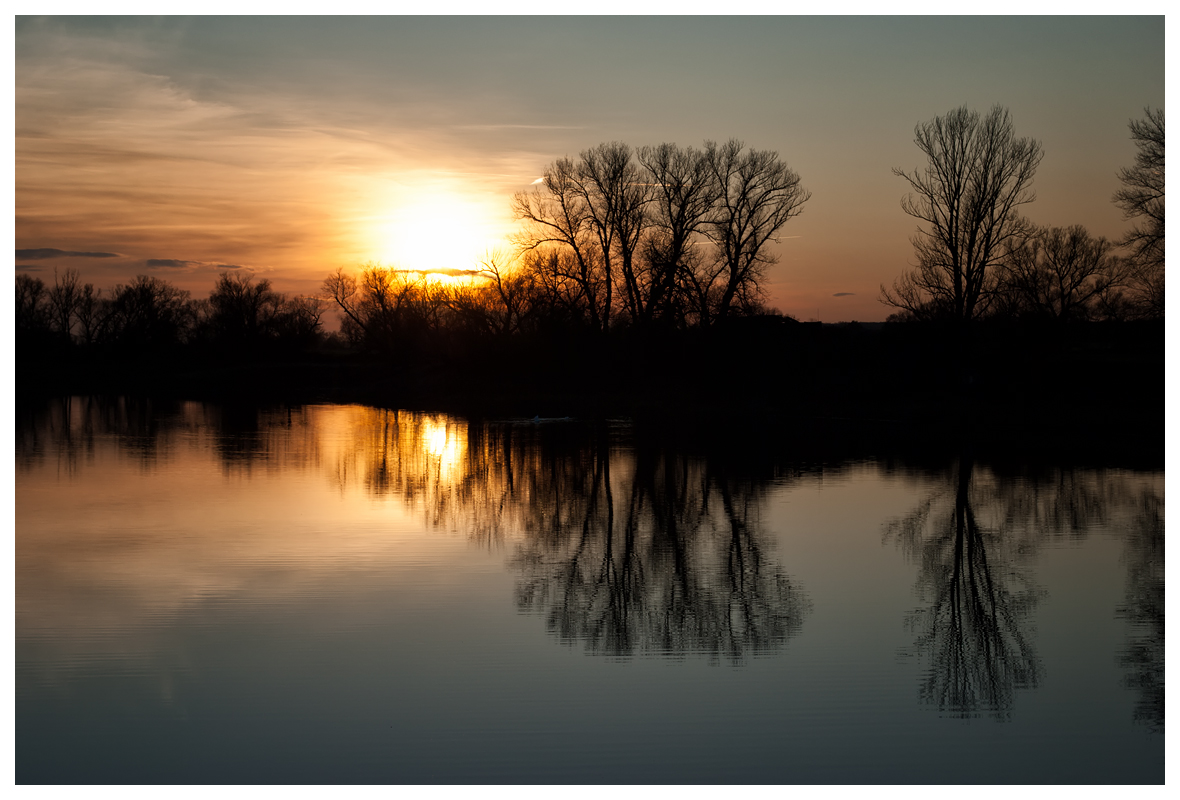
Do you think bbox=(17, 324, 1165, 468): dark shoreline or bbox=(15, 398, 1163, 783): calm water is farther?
Answer: bbox=(17, 324, 1165, 468): dark shoreline

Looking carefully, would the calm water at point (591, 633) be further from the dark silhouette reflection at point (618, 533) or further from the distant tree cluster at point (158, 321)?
the distant tree cluster at point (158, 321)

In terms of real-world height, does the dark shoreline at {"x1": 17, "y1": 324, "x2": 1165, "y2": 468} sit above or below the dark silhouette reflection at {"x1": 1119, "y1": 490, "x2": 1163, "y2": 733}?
above

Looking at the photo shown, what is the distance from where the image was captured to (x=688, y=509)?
15133mm

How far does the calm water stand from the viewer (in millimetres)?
6230

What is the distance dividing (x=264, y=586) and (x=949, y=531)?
8.42 m

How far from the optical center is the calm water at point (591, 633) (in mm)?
6230

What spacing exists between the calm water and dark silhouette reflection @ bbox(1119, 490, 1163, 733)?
4 centimetres

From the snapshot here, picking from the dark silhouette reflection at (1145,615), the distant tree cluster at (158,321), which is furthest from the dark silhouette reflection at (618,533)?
the distant tree cluster at (158,321)

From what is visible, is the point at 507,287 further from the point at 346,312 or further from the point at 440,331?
the point at 346,312

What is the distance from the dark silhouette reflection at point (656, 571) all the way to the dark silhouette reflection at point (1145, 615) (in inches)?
101

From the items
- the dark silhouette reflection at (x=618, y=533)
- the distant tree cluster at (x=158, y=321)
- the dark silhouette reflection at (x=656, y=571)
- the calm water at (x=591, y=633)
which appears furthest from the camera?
the distant tree cluster at (x=158, y=321)

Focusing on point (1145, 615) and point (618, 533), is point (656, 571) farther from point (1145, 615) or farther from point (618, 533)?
point (1145, 615)

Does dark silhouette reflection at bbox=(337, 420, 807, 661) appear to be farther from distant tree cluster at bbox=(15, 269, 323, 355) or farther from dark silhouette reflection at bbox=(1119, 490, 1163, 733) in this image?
distant tree cluster at bbox=(15, 269, 323, 355)

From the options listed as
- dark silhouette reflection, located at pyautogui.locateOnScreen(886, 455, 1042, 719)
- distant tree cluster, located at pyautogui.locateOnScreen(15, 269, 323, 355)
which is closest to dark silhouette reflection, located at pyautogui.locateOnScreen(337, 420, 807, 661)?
dark silhouette reflection, located at pyautogui.locateOnScreen(886, 455, 1042, 719)
